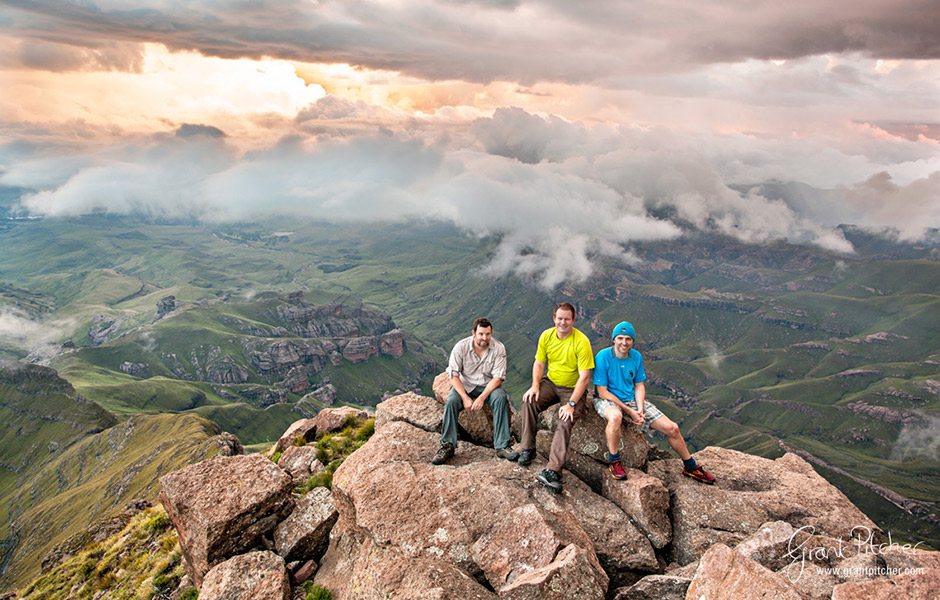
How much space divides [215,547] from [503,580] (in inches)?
392

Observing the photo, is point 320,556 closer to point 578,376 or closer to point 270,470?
point 270,470

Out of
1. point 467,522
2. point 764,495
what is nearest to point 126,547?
point 467,522

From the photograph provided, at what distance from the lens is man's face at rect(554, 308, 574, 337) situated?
1778cm

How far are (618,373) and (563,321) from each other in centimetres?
366

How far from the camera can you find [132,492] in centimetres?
13838

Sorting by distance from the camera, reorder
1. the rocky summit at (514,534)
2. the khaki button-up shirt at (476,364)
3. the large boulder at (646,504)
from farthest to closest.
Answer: the khaki button-up shirt at (476,364)
the large boulder at (646,504)
the rocky summit at (514,534)

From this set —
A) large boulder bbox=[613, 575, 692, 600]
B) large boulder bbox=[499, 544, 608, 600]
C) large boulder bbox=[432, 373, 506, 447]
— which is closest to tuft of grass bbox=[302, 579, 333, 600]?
large boulder bbox=[499, 544, 608, 600]

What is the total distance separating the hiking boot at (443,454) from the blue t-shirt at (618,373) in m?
6.99

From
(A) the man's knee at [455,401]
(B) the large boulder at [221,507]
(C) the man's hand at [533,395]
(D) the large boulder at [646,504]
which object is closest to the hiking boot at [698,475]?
(D) the large boulder at [646,504]

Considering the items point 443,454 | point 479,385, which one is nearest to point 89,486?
point 443,454

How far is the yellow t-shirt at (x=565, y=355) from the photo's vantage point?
18.2 metres

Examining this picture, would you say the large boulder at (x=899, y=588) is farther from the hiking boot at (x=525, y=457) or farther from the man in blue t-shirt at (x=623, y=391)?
the hiking boot at (x=525, y=457)

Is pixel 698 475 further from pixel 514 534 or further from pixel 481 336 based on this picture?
pixel 481 336

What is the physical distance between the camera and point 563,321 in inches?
706
